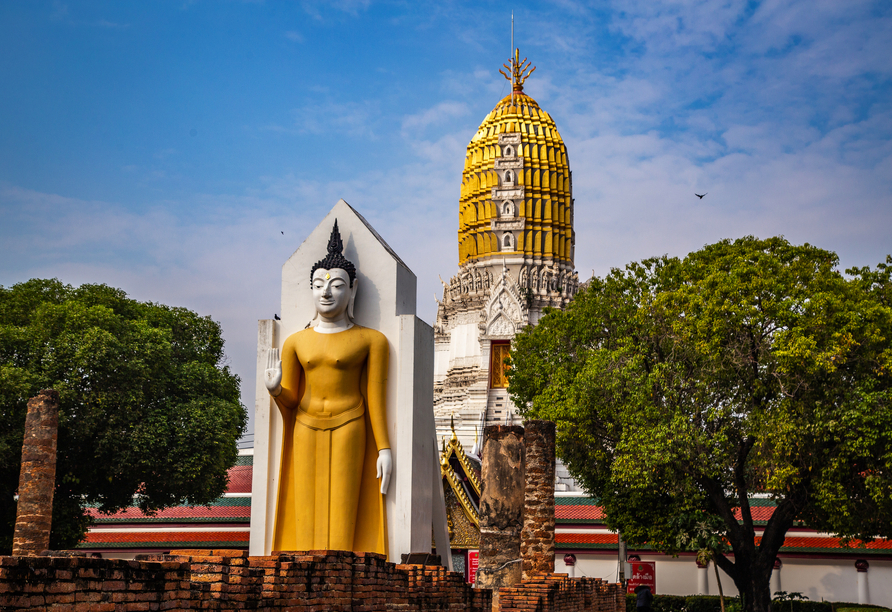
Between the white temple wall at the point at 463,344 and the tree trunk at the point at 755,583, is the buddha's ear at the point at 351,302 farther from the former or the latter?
the white temple wall at the point at 463,344

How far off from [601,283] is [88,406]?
12444mm

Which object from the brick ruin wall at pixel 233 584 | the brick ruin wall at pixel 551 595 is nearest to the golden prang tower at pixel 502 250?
the brick ruin wall at pixel 551 595

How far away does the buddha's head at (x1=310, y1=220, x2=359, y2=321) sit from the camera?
1166cm

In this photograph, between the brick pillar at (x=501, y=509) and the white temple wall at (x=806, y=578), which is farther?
the white temple wall at (x=806, y=578)

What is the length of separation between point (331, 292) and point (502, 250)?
3434 centimetres

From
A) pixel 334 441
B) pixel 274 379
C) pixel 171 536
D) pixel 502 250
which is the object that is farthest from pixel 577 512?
pixel 274 379

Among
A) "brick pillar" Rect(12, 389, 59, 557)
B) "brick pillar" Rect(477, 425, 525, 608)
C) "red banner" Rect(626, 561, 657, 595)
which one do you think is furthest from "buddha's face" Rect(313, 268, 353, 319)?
"red banner" Rect(626, 561, 657, 595)

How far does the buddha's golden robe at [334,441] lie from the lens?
37.3 ft

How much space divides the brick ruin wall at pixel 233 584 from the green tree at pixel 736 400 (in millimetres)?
8656

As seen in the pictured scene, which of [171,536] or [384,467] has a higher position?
[384,467]

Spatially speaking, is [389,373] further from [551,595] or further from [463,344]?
[463,344]

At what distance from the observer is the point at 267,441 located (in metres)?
12.0

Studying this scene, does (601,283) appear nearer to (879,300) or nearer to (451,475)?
(879,300)

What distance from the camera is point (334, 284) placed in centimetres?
1170
